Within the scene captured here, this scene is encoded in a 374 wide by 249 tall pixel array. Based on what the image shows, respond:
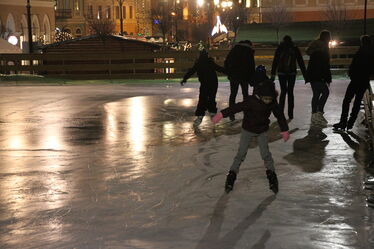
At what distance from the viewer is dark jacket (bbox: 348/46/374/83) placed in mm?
10836

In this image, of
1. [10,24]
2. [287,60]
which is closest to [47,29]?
[10,24]

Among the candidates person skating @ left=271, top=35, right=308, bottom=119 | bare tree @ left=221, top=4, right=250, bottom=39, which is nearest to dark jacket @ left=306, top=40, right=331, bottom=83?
person skating @ left=271, top=35, right=308, bottom=119

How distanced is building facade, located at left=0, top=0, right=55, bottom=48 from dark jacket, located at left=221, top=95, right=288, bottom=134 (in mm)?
37900

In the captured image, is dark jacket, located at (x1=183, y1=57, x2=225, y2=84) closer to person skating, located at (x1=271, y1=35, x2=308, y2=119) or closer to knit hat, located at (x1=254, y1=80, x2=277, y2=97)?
person skating, located at (x1=271, y1=35, x2=308, y2=119)

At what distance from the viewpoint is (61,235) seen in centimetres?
533

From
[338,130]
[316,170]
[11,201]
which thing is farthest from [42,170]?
[338,130]

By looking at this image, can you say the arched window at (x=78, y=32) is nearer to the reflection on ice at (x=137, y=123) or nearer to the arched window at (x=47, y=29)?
the arched window at (x=47, y=29)

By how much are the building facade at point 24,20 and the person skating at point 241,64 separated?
32472 millimetres

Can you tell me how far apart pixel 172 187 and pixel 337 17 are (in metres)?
54.0

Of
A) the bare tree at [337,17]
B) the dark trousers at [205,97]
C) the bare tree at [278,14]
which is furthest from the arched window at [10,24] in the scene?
the dark trousers at [205,97]

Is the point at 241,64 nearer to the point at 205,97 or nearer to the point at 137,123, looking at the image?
the point at 205,97

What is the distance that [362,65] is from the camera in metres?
10.9

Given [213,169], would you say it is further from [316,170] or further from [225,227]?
[225,227]

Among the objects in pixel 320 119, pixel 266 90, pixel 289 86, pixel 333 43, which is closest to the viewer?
pixel 266 90
